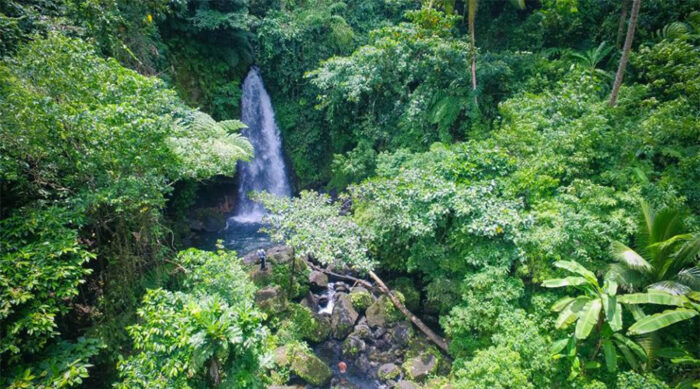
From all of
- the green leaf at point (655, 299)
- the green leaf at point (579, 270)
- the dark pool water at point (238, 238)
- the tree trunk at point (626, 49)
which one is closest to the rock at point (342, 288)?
the dark pool water at point (238, 238)

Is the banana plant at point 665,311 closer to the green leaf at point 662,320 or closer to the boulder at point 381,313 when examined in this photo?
the green leaf at point 662,320

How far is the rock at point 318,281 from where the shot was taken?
1057cm

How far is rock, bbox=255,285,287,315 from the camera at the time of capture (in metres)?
9.06

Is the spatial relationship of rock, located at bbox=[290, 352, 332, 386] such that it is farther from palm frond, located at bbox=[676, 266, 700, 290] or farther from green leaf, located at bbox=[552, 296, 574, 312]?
palm frond, located at bbox=[676, 266, 700, 290]

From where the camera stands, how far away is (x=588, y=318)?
5918mm

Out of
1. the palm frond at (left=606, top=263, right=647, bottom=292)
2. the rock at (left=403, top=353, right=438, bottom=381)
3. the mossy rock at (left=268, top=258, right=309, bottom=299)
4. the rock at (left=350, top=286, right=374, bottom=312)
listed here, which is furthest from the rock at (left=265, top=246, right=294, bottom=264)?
the palm frond at (left=606, top=263, right=647, bottom=292)

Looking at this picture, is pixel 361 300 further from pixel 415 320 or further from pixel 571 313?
pixel 571 313

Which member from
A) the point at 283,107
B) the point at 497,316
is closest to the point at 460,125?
the point at 497,316

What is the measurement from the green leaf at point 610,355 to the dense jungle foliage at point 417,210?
0.03 metres

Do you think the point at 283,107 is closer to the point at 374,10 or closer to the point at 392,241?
the point at 374,10

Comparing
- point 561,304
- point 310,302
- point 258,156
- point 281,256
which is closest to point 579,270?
point 561,304

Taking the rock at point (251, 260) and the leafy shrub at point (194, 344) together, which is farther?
the rock at point (251, 260)

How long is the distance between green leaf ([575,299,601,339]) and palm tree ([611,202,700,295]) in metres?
0.99

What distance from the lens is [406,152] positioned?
11656 millimetres
